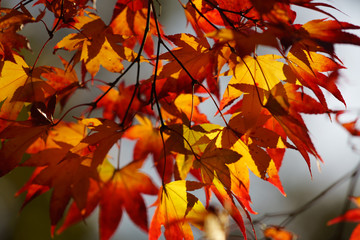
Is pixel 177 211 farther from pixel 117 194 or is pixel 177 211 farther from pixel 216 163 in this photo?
pixel 117 194

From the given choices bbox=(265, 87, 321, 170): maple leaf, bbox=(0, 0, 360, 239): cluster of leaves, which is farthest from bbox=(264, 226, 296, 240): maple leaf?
bbox=(265, 87, 321, 170): maple leaf

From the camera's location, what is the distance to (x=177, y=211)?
0.71 metres

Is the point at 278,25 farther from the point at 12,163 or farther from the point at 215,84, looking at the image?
the point at 12,163

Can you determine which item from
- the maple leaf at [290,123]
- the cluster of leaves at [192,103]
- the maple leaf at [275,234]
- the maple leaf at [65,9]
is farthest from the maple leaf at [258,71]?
the maple leaf at [275,234]

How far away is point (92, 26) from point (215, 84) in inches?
11.7

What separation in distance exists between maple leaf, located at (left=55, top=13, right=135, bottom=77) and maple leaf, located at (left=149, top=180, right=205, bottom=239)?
0.29 metres

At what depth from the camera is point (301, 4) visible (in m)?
0.56

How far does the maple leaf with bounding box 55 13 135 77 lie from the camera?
76 cm

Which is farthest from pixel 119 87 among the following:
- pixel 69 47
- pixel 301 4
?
pixel 301 4

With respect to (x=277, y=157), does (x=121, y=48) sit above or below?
above

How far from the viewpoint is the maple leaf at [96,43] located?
76 centimetres

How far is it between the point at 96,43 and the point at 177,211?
38 centimetres

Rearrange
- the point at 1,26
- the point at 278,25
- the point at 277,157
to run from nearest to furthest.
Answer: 1. the point at 278,25
2. the point at 1,26
3. the point at 277,157

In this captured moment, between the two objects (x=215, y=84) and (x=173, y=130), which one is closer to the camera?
(x=173, y=130)
